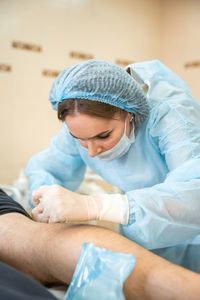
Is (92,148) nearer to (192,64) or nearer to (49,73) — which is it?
(49,73)

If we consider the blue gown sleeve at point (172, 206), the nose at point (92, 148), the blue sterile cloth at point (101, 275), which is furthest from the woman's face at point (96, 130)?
the blue sterile cloth at point (101, 275)

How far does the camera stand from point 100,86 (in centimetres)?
99

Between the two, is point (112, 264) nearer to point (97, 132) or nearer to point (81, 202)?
point (81, 202)

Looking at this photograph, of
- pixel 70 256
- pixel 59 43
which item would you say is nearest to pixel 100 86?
pixel 70 256

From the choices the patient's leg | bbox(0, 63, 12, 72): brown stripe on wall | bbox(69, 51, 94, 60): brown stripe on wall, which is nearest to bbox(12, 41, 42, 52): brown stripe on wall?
bbox(0, 63, 12, 72): brown stripe on wall

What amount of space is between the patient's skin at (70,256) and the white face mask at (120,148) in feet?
1.21

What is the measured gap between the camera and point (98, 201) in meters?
0.88

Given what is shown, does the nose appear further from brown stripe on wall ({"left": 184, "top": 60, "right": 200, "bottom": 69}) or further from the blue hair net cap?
brown stripe on wall ({"left": 184, "top": 60, "right": 200, "bottom": 69})

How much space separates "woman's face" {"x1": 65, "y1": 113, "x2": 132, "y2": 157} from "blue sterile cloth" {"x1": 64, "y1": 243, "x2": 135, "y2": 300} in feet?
1.58

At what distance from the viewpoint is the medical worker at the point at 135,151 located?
2.86ft

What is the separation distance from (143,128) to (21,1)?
2334mm

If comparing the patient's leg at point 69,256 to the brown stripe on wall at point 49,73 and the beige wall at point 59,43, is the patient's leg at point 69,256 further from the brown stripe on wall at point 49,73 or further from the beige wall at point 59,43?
the brown stripe on wall at point 49,73

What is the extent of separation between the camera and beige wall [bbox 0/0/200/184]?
111 inches

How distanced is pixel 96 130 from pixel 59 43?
238cm
